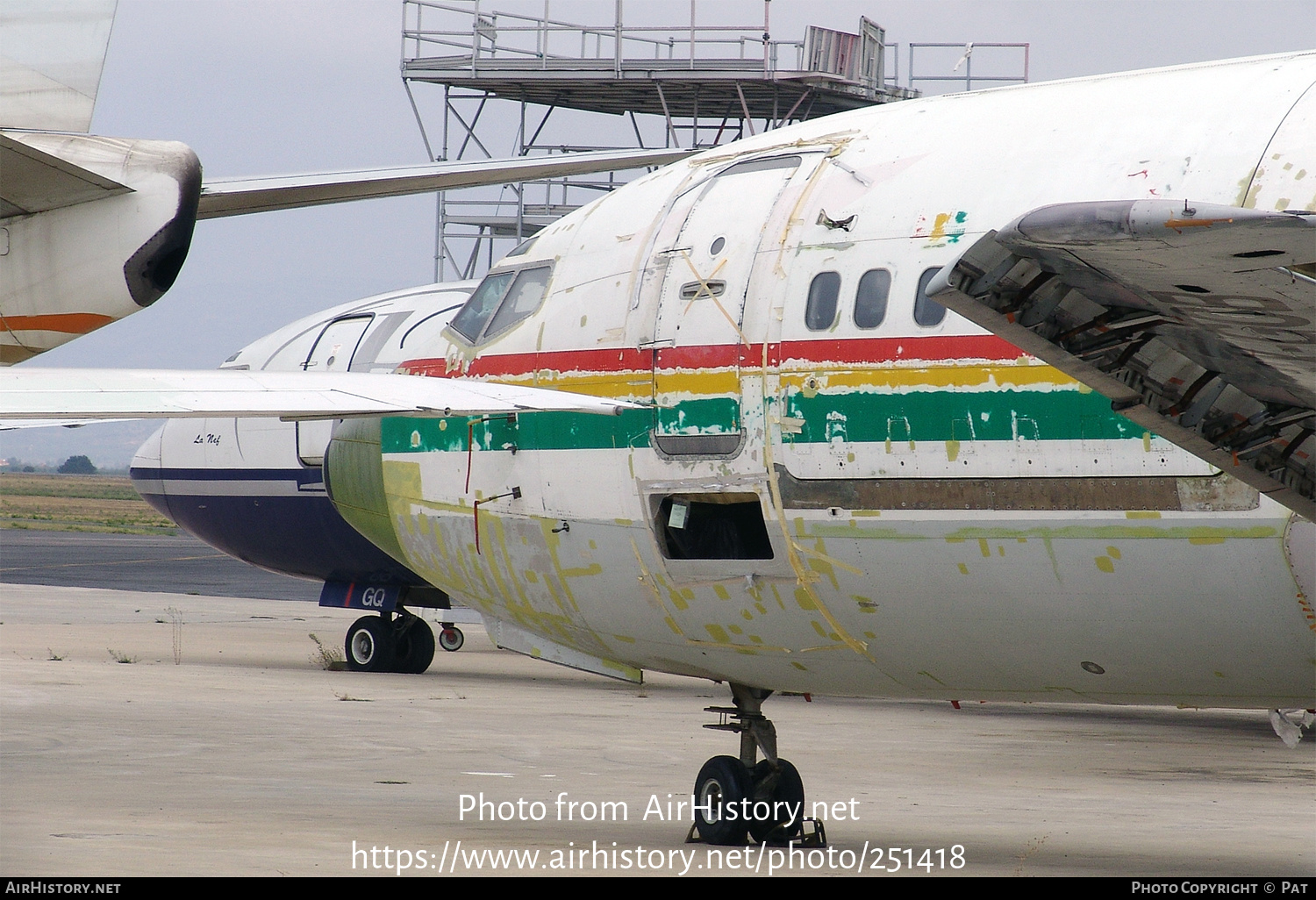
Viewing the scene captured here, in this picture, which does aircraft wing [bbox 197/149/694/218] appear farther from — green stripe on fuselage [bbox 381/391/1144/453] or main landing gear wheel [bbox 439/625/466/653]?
main landing gear wheel [bbox 439/625/466/653]

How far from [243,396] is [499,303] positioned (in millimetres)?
2379

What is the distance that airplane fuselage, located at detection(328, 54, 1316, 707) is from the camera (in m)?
6.97

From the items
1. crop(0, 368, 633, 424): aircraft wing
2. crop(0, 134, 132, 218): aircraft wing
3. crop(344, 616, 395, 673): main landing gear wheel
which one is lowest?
crop(344, 616, 395, 673): main landing gear wheel

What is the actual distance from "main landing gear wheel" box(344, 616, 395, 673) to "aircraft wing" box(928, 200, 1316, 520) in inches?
648

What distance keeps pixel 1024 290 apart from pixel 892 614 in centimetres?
298

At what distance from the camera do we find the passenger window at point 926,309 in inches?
294

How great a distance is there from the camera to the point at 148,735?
1479cm

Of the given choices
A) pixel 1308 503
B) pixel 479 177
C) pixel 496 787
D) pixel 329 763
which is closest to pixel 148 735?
pixel 329 763

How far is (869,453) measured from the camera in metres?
7.69

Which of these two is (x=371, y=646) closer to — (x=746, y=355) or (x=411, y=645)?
(x=411, y=645)

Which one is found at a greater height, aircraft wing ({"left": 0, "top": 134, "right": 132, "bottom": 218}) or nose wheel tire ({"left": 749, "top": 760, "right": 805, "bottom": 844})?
aircraft wing ({"left": 0, "top": 134, "right": 132, "bottom": 218})

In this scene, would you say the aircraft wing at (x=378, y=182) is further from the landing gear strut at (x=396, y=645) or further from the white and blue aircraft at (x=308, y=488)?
the landing gear strut at (x=396, y=645)

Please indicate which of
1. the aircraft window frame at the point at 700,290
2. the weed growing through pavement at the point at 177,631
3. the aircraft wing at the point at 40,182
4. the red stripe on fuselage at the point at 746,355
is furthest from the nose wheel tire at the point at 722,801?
the weed growing through pavement at the point at 177,631

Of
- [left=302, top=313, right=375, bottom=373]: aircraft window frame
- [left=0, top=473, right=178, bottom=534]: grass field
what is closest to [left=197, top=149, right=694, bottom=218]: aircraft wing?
[left=302, top=313, right=375, bottom=373]: aircraft window frame
